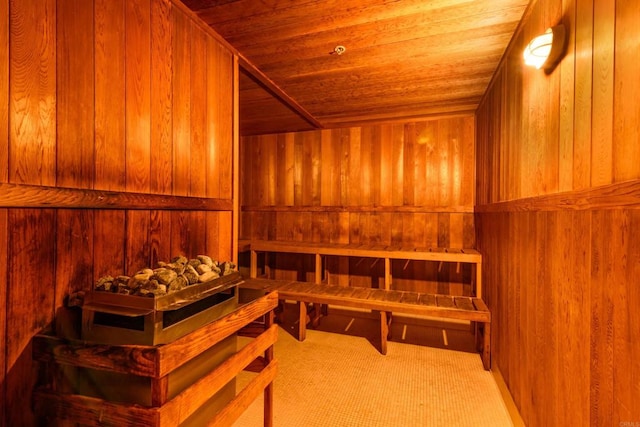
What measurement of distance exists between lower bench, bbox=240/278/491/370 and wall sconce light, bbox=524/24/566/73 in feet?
6.26

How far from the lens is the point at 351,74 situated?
2639mm

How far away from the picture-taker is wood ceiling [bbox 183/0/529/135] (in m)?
1.81

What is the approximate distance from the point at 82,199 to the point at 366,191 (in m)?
3.12

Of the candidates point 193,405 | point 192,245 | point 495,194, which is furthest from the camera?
point 495,194

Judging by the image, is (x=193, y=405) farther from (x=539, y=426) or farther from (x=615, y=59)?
(x=615, y=59)

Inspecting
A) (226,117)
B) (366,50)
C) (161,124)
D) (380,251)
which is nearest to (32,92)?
(161,124)

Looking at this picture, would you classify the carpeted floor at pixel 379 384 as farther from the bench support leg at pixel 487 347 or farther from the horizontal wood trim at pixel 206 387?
the horizontal wood trim at pixel 206 387

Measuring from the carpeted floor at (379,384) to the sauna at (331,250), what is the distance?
0.02 meters

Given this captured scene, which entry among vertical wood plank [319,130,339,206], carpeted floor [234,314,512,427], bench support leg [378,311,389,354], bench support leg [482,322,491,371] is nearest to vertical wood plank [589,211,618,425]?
carpeted floor [234,314,512,427]

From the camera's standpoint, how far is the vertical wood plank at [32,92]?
1084mm

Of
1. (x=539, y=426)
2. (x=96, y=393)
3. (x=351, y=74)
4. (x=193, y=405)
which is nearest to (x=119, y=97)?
(x=96, y=393)

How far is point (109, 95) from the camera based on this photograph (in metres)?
1.43

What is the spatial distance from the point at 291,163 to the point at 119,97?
115 inches

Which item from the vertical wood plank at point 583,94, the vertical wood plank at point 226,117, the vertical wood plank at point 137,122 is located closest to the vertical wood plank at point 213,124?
the vertical wood plank at point 226,117
